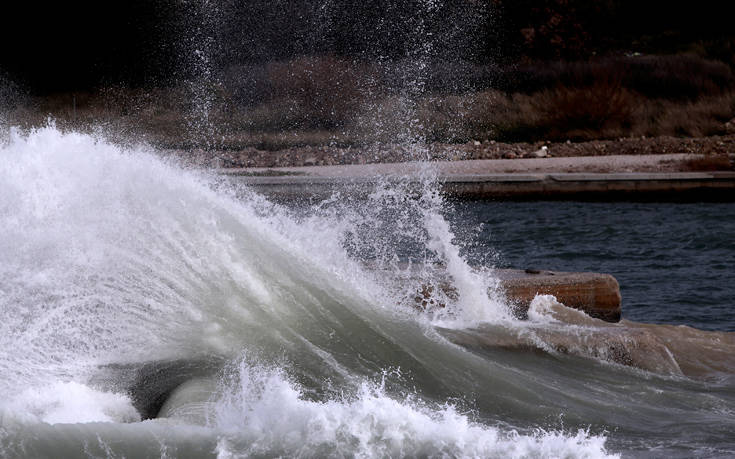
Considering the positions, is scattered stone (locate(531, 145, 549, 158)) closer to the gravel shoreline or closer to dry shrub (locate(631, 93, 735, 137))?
the gravel shoreline

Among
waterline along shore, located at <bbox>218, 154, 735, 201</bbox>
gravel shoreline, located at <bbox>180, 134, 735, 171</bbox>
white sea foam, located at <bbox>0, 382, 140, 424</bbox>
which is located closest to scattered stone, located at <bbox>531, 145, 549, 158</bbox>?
gravel shoreline, located at <bbox>180, 134, 735, 171</bbox>

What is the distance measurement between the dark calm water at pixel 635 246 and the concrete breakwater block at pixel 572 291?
856 mm

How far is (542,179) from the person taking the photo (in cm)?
1202

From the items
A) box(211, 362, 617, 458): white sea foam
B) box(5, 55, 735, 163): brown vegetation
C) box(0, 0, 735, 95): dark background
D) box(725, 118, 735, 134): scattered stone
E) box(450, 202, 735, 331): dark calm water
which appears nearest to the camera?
box(211, 362, 617, 458): white sea foam

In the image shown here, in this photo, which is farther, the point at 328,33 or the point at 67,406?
the point at 328,33

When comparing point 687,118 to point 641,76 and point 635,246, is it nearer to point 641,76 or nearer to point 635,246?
point 641,76

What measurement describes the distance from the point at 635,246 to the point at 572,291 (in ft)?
12.2

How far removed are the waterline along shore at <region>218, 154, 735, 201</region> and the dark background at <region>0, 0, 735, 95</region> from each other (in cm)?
786

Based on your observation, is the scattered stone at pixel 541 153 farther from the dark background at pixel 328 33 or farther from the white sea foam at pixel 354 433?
the white sea foam at pixel 354 433

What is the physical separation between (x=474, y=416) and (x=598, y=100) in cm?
1414

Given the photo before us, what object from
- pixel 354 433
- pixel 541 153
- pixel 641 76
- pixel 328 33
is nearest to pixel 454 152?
pixel 541 153

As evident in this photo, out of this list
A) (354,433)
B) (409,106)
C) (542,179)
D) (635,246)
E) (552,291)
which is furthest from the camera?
(409,106)

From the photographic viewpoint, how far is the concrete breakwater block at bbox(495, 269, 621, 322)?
542cm

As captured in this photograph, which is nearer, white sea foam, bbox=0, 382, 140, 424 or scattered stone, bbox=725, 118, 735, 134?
white sea foam, bbox=0, 382, 140, 424
